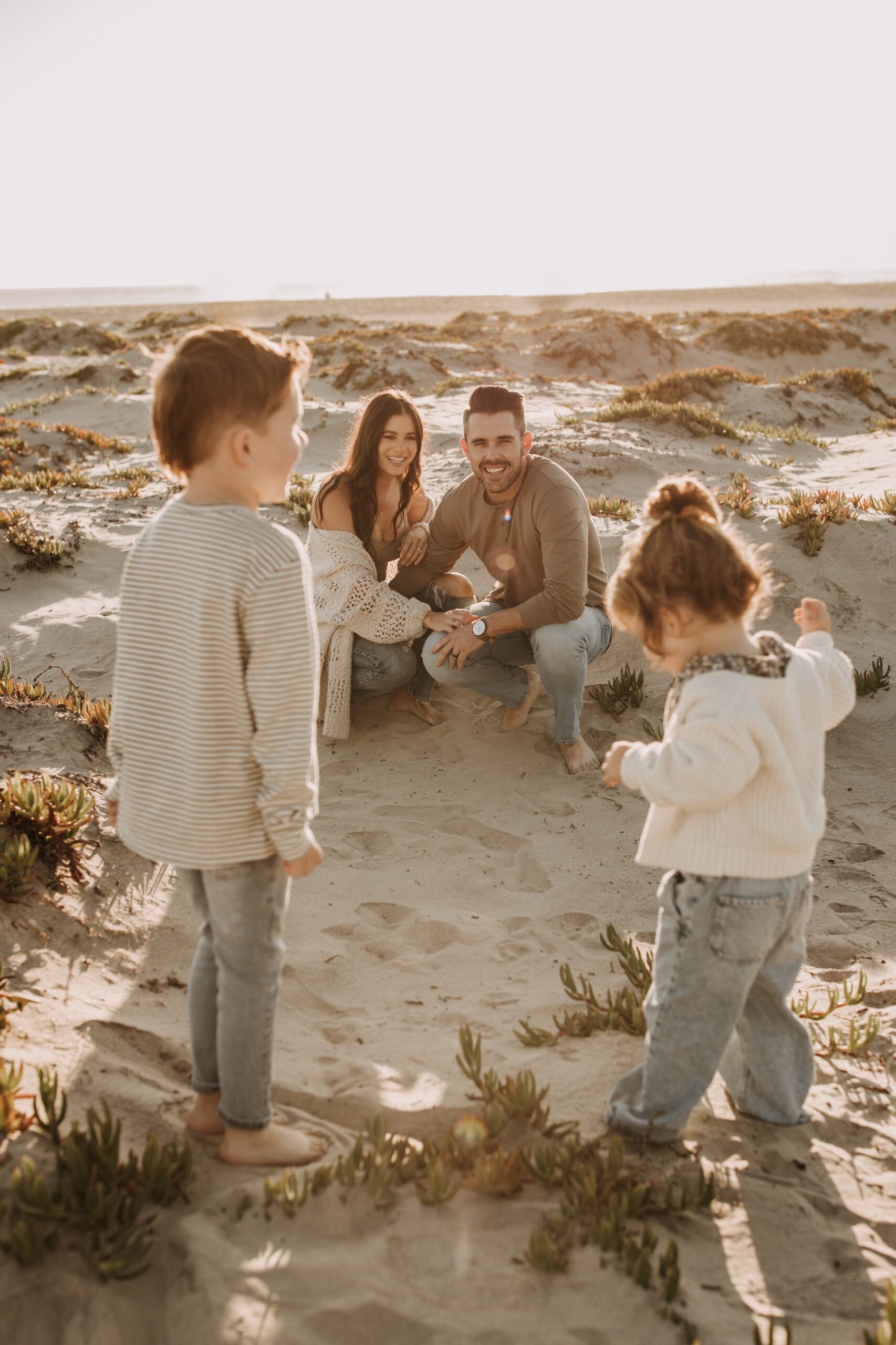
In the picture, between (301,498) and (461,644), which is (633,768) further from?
(301,498)

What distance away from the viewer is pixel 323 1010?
334cm

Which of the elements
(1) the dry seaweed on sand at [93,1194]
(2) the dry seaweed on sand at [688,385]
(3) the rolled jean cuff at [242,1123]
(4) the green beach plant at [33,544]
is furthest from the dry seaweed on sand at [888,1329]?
(2) the dry seaweed on sand at [688,385]

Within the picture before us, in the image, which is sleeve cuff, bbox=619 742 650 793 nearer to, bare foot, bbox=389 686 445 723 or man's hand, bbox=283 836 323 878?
man's hand, bbox=283 836 323 878

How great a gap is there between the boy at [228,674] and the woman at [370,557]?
3087 millimetres

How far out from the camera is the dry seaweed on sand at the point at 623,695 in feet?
19.3

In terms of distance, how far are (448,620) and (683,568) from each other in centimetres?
312

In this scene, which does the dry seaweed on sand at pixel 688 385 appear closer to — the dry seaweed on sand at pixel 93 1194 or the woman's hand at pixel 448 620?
the woman's hand at pixel 448 620

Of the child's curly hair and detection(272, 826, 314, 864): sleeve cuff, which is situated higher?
the child's curly hair

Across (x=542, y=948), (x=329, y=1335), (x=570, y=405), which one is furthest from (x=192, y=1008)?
(x=570, y=405)

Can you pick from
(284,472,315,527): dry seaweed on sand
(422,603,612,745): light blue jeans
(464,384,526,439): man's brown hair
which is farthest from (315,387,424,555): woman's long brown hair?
(284,472,315,527): dry seaweed on sand

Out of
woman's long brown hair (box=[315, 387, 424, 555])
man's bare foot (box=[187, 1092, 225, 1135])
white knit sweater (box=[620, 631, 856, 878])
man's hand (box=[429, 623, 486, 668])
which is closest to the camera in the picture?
white knit sweater (box=[620, 631, 856, 878])

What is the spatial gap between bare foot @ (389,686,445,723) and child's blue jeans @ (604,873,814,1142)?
3447mm

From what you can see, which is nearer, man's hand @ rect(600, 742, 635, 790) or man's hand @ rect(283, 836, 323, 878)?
man's hand @ rect(283, 836, 323, 878)

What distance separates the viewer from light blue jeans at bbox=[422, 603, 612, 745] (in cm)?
515
